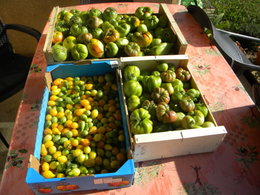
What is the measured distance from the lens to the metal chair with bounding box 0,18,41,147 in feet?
6.53

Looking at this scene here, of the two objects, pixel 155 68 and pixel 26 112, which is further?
pixel 155 68

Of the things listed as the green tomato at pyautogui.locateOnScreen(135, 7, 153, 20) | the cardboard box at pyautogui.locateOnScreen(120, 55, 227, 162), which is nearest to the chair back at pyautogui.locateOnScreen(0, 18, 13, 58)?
the green tomato at pyautogui.locateOnScreen(135, 7, 153, 20)

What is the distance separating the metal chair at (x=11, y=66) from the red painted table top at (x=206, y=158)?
1.40 feet

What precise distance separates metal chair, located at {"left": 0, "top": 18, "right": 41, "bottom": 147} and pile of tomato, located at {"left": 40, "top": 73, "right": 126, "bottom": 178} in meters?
0.69

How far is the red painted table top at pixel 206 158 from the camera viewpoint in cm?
112

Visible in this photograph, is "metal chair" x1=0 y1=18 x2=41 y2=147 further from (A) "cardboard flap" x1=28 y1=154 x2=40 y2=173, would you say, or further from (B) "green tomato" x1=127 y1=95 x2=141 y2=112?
(B) "green tomato" x1=127 y1=95 x2=141 y2=112

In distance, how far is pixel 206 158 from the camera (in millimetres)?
1241

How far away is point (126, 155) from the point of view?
121 cm

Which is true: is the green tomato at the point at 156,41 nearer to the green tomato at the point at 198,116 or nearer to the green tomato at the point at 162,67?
the green tomato at the point at 162,67

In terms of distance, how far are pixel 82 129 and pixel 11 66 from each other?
1.36 meters

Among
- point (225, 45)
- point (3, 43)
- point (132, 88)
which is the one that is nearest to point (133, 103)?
point (132, 88)

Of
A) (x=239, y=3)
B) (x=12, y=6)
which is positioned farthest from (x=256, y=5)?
(x=12, y=6)

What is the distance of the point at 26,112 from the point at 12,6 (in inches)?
86.2

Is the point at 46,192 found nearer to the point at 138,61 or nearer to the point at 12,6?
the point at 138,61
